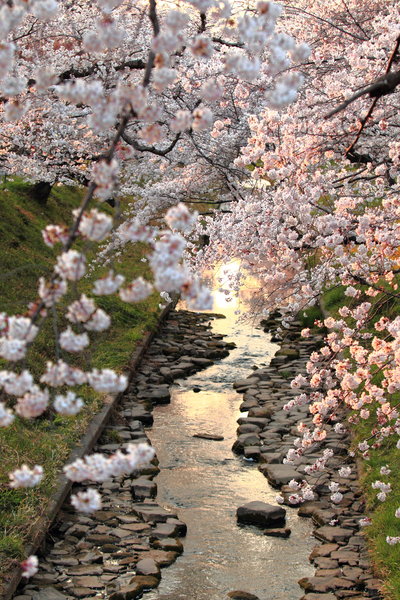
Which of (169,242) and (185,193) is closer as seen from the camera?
(169,242)

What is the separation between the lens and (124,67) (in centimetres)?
1096

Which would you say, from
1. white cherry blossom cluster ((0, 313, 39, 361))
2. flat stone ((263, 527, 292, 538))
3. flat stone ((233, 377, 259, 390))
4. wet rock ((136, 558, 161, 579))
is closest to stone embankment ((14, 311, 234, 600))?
wet rock ((136, 558, 161, 579))

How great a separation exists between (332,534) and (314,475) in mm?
1539

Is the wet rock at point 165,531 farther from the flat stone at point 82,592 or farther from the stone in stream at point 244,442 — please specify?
the stone in stream at point 244,442

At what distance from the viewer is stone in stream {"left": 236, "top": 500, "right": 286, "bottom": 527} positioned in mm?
7938

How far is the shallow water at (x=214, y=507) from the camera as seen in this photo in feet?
22.5

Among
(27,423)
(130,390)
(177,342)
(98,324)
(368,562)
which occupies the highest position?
(177,342)

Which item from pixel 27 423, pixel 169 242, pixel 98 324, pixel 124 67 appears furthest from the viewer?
pixel 124 67

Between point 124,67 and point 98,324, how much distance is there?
8986 mm

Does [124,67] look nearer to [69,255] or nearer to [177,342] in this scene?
[177,342]

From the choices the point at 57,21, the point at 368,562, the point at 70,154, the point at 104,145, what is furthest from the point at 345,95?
the point at 70,154

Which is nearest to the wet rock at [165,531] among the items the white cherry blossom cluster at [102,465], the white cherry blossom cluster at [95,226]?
the white cherry blossom cluster at [102,465]

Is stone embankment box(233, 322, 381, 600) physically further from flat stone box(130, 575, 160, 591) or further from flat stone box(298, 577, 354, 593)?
flat stone box(130, 575, 160, 591)

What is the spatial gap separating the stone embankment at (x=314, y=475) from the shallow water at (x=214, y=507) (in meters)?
0.16
